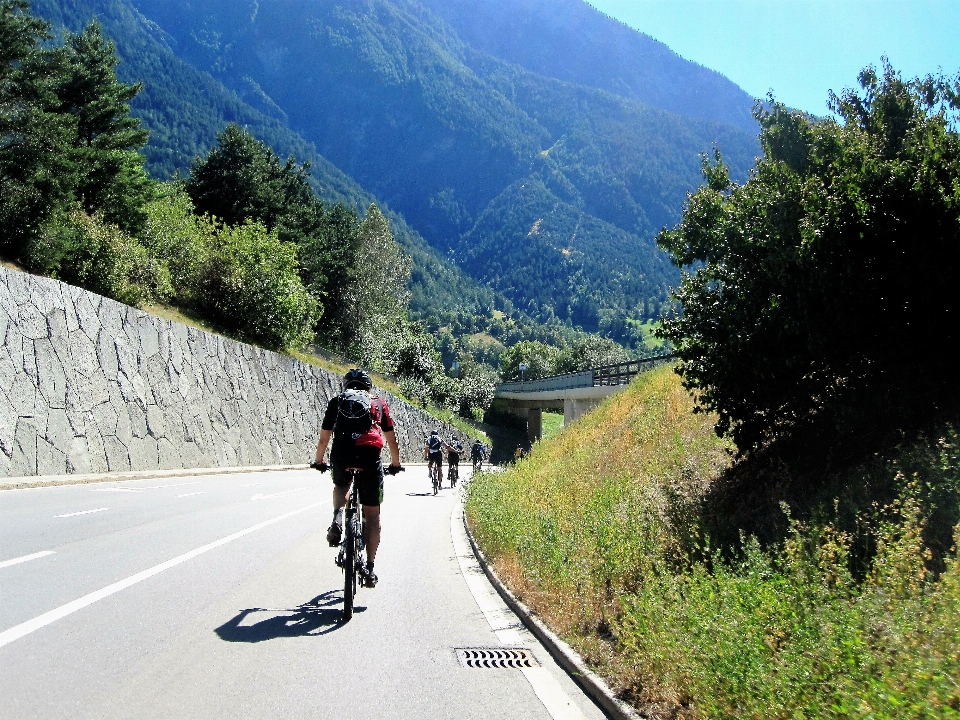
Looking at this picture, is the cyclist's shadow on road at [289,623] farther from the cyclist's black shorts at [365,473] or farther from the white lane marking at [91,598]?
the white lane marking at [91,598]

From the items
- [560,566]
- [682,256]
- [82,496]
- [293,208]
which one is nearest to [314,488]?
[82,496]

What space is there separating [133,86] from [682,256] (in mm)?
35760

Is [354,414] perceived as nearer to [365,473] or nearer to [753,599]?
[365,473]

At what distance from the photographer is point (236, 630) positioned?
6383 mm

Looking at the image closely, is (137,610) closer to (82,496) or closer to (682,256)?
(682,256)

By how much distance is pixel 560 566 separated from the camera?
8.02m

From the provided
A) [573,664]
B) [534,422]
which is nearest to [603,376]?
[573,664]

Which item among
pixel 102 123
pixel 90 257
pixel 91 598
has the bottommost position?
pixel 91 598

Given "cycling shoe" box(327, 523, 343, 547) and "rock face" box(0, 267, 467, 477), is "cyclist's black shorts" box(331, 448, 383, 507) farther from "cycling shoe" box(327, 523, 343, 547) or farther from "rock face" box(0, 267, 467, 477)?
"rock face" box(0, 267, 467, 477)

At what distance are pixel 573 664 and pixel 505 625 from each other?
154 centimetres

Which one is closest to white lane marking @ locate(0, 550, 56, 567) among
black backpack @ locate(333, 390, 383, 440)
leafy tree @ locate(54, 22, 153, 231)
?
black backpack @ locate(333, 390, 383, 440)

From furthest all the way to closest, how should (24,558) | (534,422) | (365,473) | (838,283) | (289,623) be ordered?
1. (534,422)
2. (24,558)
3. (838,283)
4. (365,473)
5. (289,623)

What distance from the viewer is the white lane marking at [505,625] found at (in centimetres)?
504

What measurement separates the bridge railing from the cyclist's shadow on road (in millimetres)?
14913
